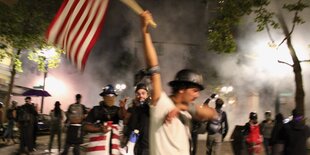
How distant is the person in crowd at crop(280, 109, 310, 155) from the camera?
6.98 meters

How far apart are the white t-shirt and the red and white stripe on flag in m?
1.60

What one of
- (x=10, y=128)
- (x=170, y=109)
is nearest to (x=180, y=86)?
(x=170, y=109)

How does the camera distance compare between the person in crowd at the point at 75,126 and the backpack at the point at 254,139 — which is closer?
the person in crowd at the point at 75,126

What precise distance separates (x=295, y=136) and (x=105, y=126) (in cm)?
340

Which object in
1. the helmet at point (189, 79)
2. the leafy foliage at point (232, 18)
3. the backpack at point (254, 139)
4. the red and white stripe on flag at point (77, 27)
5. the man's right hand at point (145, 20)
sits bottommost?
the backpack at point (254, 139)

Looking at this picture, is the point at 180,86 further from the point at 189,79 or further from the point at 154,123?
the point at 154,123

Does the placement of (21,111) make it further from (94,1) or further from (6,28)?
(94,1)

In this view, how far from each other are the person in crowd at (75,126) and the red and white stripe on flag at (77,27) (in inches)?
191

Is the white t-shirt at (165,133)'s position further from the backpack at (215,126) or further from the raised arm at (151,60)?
the backpack at (215,126)

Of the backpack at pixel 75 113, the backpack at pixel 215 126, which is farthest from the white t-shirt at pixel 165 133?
the backpack at pixel 75 113

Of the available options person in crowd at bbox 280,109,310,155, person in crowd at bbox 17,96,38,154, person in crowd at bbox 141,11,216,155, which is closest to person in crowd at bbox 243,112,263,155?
person in crowd at bbox 280,109,310,155

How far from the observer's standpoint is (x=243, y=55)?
24.5 meters

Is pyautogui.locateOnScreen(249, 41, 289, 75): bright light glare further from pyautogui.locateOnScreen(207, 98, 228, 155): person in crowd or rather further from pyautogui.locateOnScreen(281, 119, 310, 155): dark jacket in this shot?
pyautogui.locateOnScreen(281, 119, 310, 155): dark jacket

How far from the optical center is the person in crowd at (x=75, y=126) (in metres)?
9.15
